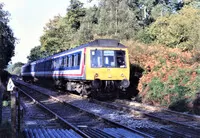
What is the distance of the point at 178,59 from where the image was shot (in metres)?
19.5

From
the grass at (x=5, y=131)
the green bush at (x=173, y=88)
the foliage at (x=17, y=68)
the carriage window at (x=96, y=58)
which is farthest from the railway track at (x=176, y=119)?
the foliage at (x=17, y=68)

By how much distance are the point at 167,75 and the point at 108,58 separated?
326cm

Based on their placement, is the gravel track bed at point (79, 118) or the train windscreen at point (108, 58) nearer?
the gravel track bed at point (79, 118)

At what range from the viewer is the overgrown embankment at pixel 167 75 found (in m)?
15.4

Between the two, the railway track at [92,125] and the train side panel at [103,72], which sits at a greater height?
the train side panel at [103,72]

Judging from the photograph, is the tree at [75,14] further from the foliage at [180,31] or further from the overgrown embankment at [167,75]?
the overgrown embankment at [167,75]

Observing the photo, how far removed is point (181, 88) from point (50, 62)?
15.8m

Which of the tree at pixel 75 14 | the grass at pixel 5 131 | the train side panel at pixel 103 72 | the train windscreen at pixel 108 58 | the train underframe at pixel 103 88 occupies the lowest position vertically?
the grass at pixel 5 131

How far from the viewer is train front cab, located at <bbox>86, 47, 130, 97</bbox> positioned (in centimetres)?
1800

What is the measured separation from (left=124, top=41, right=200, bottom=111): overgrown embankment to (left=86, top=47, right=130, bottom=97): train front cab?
1521 mm

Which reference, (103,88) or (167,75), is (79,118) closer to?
(103,88)

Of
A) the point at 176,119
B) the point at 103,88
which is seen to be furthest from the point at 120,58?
the point at 176,119

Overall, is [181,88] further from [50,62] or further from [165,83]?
[50,62]

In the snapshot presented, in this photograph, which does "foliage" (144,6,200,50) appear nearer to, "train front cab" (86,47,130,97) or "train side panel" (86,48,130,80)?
"train front cab" (86,47,130,97)
